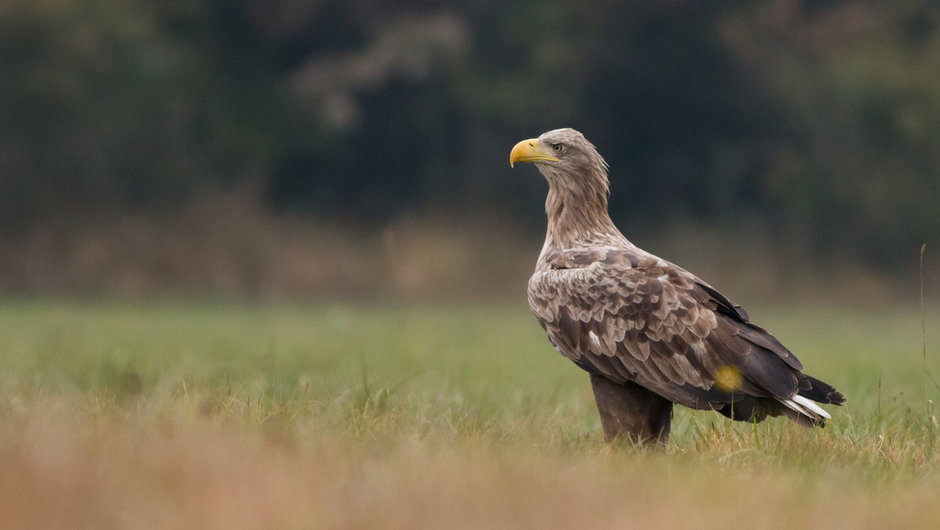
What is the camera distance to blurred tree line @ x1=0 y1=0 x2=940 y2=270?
23.1m

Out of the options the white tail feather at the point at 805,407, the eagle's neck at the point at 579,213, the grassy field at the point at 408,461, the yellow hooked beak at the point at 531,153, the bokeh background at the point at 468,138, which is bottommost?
the grassy field at the point at 408,461

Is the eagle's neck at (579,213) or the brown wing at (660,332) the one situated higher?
the eagle's neck at (579,213)

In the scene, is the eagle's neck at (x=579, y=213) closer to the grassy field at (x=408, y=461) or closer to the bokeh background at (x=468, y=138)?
the grassy field at (x=408, y=461)

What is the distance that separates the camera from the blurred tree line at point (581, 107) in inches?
909

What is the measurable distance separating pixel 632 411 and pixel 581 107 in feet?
61.4

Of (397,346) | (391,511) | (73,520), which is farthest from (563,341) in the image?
(397,346)

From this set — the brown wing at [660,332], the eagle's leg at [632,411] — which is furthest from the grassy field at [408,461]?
the brown wing at [660,332]

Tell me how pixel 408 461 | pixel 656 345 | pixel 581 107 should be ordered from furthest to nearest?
1. pixel 581 107
2. pixel 656 345
3. pixel 408 461

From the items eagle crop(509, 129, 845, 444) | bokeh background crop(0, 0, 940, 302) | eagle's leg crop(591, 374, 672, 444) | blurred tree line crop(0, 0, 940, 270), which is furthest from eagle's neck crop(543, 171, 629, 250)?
blurred tree line crop(0, 0, 940, 270)

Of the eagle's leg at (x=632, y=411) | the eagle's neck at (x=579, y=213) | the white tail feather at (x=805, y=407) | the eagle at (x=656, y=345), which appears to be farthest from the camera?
the eagle's neck at (x=579, y=213)

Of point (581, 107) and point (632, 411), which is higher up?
point (581, 107)

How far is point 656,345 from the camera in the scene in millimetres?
5641

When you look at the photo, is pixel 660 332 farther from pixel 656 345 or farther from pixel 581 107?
pixel 581 107

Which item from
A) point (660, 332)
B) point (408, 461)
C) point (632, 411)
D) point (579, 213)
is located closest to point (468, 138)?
point (579, 213)
